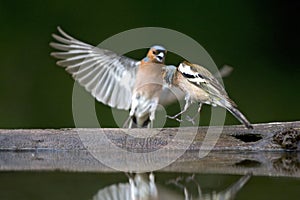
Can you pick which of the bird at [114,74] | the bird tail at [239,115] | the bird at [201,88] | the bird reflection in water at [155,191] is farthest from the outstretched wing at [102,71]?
the bird reflection in water at [155,191]

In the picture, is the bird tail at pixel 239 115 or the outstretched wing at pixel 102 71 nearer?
the bird tail at pixel 239 115

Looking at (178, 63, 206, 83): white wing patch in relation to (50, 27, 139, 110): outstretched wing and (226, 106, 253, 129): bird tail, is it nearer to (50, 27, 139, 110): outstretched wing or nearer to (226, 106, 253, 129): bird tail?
(226, 106, 253, 129): bird tail

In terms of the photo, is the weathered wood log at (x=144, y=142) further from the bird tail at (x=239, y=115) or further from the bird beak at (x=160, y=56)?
the bird beak at (x=160, y=56)

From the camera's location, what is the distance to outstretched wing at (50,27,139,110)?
389cm

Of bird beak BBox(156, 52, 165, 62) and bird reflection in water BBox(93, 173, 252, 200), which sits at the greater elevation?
bird beak BBox(156, 52, 165, 62)

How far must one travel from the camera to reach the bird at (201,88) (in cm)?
305

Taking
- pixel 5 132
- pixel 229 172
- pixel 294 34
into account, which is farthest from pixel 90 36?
pixel 229 172

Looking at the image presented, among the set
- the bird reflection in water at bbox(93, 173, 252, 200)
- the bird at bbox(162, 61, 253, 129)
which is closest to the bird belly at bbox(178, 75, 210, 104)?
the bird at bbox(162, 61, 253, 129)

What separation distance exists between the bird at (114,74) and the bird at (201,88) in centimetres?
31

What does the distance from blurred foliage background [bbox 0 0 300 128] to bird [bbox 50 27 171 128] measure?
5.75ft

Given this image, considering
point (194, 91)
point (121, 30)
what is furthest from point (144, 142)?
point (121, 30)

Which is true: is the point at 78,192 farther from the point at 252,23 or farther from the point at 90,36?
the point at 252,23

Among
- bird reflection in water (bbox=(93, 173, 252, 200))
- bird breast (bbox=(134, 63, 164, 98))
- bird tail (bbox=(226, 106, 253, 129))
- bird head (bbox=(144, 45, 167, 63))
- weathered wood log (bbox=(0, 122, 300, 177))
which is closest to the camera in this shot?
bird reflection in water (bbox=(93, 173, 252, 200))

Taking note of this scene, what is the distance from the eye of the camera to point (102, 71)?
156 inches
